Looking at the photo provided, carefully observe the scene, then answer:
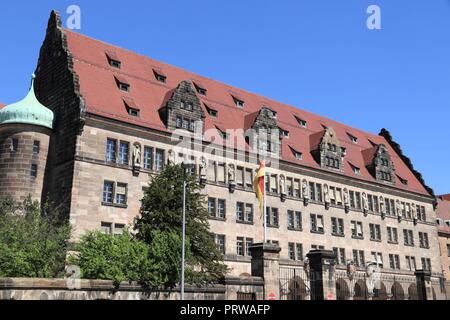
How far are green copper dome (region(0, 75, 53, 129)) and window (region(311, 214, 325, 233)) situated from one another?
25.0m

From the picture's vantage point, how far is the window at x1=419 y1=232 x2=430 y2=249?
60.3m

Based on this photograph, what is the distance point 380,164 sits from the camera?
57.5 metres

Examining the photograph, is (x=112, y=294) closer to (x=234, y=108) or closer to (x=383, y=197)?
(x=234, y=108)

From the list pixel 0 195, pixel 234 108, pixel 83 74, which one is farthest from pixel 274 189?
pixel 0 195

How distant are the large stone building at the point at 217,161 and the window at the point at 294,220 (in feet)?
0.30

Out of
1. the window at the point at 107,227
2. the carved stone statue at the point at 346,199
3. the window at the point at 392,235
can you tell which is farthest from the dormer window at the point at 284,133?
the window at the point at 107,227

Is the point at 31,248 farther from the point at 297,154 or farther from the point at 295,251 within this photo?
the point at 297,154

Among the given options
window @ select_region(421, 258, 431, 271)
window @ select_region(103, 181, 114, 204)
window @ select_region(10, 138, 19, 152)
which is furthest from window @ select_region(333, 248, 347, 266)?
window @ select_region(10, 138, 19, 152)

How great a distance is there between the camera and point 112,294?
1938 centimetres

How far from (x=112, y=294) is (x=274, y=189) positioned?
2801 centimetres

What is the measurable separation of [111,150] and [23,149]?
584 centimetres

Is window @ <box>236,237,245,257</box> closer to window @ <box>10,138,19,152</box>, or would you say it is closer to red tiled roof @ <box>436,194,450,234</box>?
window @ <box>10,138,19,152</box>

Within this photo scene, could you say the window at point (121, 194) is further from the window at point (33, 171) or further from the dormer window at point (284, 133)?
the dormer window at point (284, 133)

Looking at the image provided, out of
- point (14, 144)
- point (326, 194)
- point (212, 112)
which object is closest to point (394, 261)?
point (326, 194)
